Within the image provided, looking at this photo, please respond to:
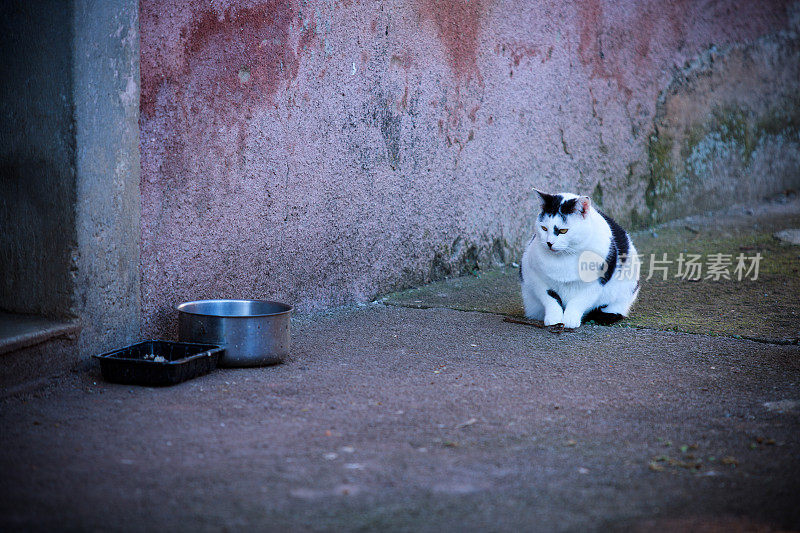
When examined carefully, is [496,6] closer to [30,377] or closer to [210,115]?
[210,115]

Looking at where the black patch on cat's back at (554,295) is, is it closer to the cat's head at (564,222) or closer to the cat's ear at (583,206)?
the cat's head at (564,222)

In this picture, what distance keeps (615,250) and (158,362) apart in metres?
2.30

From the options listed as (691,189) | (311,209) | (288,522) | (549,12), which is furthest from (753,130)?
(288,522)

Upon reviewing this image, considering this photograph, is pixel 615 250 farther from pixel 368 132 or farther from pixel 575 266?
pixel 368 132

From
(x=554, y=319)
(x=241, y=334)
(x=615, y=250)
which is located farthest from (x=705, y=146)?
(x=241, y=334)

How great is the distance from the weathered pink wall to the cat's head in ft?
3.31

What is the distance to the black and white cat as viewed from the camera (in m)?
3.79

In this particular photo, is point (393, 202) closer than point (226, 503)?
No

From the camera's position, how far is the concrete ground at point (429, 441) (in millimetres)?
1900

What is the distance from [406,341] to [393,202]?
3.62 ft

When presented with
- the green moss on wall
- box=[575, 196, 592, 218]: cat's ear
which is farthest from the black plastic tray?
the green moss on wall

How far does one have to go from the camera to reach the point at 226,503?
6.32ft

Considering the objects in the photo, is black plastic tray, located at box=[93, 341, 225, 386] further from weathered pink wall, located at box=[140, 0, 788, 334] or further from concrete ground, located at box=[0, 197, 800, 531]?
weathered pink wall, located at box=[140, 0, 788, 334]

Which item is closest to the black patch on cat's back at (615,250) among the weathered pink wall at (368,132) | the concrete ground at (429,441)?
the concrete ground at (429,441)
